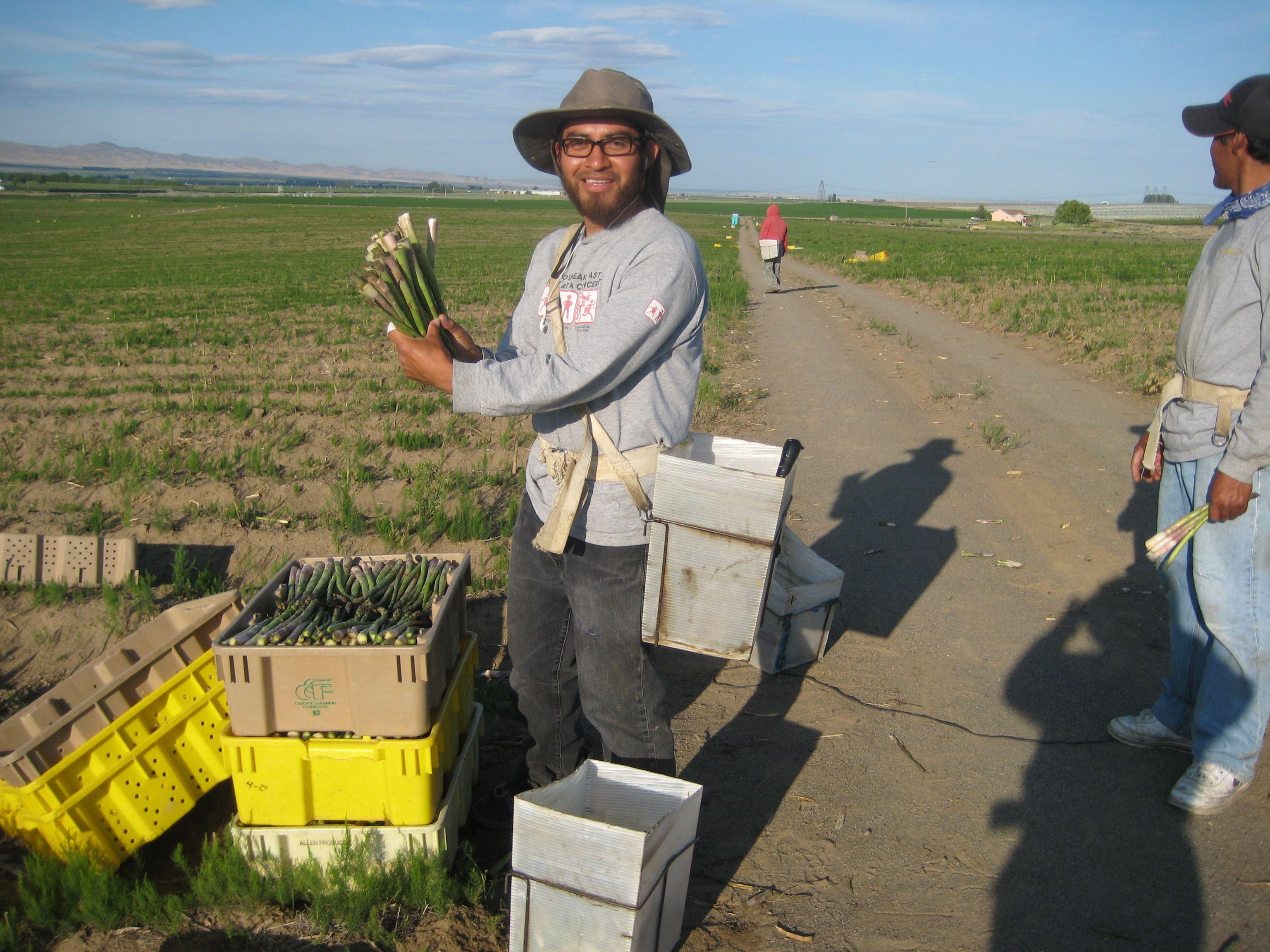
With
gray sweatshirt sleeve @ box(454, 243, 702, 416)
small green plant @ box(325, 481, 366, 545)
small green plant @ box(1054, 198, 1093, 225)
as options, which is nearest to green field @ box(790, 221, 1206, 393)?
small green plant @ box(325, 481, 366, 545)

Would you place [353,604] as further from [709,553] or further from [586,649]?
[709,553]

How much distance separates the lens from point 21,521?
20.1 ft

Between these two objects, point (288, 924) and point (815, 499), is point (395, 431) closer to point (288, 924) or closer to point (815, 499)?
point (815, 499)

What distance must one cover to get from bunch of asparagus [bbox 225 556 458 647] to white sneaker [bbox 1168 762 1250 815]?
9.06ft

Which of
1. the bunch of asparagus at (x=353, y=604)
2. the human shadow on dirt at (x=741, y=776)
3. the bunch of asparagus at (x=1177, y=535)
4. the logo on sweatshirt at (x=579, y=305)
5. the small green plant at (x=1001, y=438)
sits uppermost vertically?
the logo on sweatshirt at (x=579, y=305)

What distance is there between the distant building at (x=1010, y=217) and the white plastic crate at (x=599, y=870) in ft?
409

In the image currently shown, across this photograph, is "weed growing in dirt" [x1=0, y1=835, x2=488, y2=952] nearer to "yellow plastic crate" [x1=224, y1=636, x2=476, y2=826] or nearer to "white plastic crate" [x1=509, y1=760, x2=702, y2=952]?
"yellow plastic crate" [x1=224, y1=636, x2=476, y2=826]

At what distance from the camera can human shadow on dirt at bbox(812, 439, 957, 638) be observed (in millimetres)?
5066

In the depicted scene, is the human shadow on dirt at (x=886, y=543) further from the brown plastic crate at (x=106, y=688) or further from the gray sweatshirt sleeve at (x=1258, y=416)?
the brown plastic crate at (x=106, y=688)

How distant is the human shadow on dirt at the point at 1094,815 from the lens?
2.74 meters

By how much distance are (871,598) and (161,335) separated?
13.2 meters

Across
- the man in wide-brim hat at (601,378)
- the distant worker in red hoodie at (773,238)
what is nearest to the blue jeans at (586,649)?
the man in wide-brim hat at (601,378)

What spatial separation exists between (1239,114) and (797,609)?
100 inches

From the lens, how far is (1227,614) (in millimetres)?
3064
